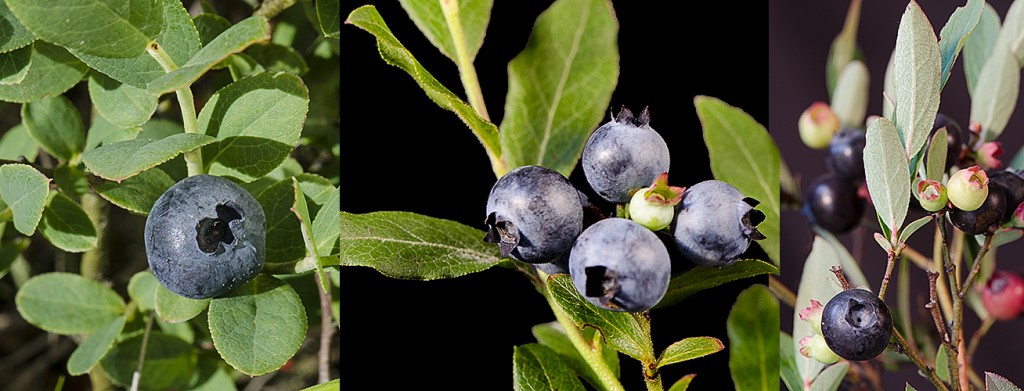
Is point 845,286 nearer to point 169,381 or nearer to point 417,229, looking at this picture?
point 417,229

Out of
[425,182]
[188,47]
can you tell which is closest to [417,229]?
[425,182]

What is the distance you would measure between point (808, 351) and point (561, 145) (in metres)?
0.26

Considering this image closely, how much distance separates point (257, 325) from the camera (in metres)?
0.60

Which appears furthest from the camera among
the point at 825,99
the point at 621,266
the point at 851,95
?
the point at 825,99

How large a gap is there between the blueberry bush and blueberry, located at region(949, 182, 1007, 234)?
0.47 m

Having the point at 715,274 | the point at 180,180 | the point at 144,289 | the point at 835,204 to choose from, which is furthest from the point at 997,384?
the point at 144,289

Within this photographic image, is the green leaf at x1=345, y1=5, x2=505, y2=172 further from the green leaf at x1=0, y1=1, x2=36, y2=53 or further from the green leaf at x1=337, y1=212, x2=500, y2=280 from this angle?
the green leaf at x1=0, y1=1, x2=36, y2=53

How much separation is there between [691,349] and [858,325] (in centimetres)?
12

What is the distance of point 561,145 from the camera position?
687 mm

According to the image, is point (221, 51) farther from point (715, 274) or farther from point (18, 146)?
point (18, 146)

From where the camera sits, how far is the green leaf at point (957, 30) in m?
0.56

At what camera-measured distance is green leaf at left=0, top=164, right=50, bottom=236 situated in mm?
603

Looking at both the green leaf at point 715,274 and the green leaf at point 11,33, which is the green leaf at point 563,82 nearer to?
the green leaf at point 715,274

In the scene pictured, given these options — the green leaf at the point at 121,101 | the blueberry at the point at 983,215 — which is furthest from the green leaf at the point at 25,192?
the blueberry at the point at 983,215
